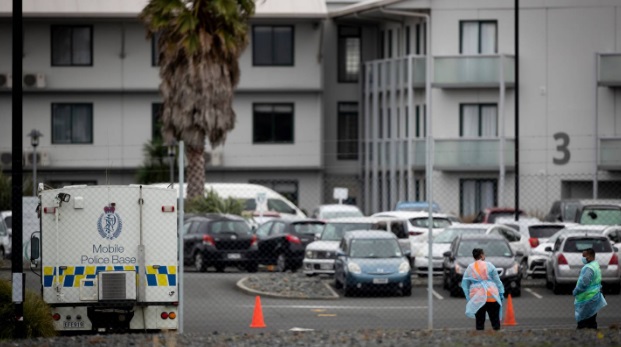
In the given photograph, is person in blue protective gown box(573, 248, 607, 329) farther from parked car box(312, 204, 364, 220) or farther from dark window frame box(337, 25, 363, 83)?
dark window frame box(337, 25, 363, 83)

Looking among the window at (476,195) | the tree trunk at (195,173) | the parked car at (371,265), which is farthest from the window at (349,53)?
the parked car at (371,265)

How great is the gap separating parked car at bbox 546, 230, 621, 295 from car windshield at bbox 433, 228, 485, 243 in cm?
368

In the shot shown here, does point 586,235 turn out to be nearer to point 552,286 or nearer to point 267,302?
point 552,286

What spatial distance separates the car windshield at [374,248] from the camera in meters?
34.0

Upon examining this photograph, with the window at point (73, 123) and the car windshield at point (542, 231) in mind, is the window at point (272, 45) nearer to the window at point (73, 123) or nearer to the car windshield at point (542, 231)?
the window at point (73, 123)

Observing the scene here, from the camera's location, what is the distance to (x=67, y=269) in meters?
21.2

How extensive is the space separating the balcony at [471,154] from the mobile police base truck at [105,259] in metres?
34.4

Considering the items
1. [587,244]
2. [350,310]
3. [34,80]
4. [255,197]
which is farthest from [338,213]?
[350,310]

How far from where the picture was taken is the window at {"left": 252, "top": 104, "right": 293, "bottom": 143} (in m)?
63.6

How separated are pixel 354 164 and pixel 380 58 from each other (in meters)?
4.86

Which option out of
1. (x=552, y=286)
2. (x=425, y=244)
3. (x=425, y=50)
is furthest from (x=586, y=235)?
(x=425, y=50)

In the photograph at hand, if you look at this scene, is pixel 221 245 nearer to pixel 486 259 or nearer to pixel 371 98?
pixel 486 259

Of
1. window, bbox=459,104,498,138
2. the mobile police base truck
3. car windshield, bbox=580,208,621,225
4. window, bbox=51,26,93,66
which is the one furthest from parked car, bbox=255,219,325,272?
window, bbox=51,26,93,66

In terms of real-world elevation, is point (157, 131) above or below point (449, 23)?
below
